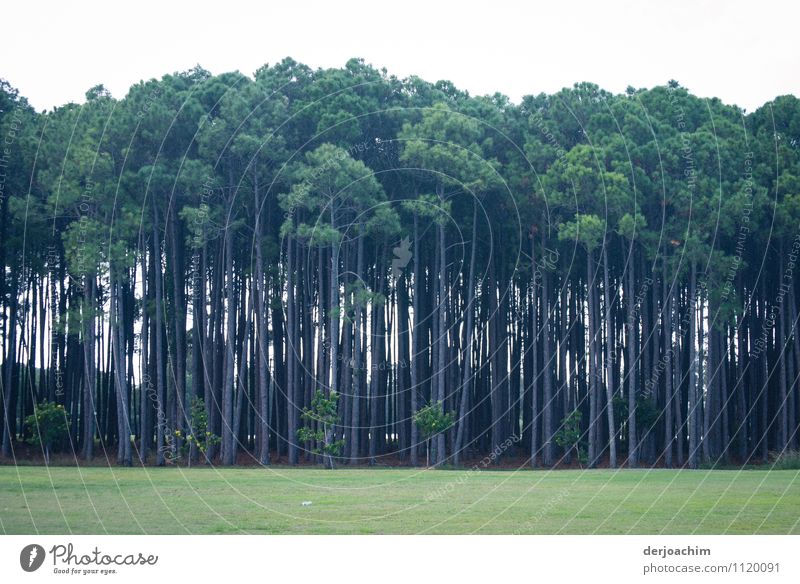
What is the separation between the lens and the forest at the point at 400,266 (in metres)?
35.6

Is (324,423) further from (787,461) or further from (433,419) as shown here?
(787,461)

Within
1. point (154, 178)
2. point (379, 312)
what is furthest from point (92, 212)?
point (379, 312)

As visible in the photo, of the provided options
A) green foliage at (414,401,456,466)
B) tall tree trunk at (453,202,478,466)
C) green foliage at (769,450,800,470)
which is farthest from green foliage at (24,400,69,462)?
green foliage at (769,450,800,470)

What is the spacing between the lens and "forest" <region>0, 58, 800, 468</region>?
35.6 meters

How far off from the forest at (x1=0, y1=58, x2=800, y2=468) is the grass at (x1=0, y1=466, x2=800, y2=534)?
31.5 ft

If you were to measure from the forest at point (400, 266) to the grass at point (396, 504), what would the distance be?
9606mm

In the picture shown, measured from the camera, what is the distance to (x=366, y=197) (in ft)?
119

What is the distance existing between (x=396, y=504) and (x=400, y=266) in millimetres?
22699

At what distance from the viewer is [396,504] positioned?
19.1 meters

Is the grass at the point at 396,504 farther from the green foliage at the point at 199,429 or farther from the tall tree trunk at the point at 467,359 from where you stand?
the tall tree trunk at the point at 467,359

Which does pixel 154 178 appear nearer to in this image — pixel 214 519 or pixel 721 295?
pixel 721 295

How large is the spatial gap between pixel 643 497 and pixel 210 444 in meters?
18.7

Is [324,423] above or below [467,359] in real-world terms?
below

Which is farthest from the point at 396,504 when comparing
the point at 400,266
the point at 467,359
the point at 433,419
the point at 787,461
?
the point at 400,266
